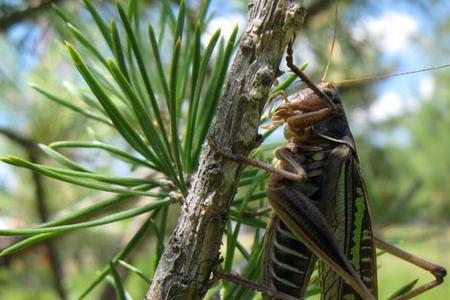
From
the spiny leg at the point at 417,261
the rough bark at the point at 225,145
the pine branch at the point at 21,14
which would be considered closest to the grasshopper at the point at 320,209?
the spiny leg at the point at 417,261

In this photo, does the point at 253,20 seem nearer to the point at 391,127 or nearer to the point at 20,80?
the point at 20,80

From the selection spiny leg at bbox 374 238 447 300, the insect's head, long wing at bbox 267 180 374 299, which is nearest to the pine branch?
the insect's head

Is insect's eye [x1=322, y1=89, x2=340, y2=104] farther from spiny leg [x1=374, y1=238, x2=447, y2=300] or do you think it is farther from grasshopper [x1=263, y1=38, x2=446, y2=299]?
spiny leg [x1=374, y1=238, x2=447, y2=300]

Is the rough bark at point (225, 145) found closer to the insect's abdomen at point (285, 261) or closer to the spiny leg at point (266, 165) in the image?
the spiny leg at point (266, 165)

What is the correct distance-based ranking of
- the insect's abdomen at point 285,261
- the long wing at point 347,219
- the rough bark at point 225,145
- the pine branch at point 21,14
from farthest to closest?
the pine branch at point 21,14 → the long wing at point 347,219 → the insect's abdomen at point 285,261 → the rough bark at point 225,145

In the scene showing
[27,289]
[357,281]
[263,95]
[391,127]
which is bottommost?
[27,289]

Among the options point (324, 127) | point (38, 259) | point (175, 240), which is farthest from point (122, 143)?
point (175, 240)

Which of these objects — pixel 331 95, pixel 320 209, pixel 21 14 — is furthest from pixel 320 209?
pixel 21 14
